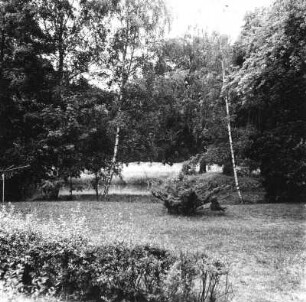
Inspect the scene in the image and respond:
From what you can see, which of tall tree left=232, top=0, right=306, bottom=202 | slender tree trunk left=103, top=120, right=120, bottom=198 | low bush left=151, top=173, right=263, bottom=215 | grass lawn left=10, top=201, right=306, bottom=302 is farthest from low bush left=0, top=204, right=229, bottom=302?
slender tree trunk left=103, top=120, right=120, bottom=198

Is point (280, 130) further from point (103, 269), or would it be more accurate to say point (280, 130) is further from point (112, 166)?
point (103, 269)

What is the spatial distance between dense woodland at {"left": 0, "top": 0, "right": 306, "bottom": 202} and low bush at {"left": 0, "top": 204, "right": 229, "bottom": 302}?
40.0 ft

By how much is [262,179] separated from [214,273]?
14658 mm

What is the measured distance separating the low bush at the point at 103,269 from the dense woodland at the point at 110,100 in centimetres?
1220

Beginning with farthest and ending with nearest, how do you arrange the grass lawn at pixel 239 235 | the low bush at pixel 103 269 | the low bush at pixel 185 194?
the low bush at pixel 185 194 < the grass lawn at pixel 239 235 < the low bush at pixel 103 269

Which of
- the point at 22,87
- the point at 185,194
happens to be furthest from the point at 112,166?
the point at 185,194

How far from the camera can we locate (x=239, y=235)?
10867 millimetres

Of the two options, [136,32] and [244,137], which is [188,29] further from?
[244,137]

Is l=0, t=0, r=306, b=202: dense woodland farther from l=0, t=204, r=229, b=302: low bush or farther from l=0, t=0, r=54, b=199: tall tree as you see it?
l=0, t=204, r=229, b=302: low bush

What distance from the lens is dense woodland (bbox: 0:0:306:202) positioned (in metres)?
19.6

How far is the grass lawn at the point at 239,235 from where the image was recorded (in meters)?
6.99

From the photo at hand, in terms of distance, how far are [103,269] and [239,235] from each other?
219 inches

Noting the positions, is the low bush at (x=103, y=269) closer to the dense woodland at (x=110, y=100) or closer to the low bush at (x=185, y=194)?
the low bush at (x=185, y=194)

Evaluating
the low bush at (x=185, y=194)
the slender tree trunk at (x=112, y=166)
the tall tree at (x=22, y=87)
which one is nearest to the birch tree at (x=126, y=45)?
the slender tree trunk at (x=112, y=166)
